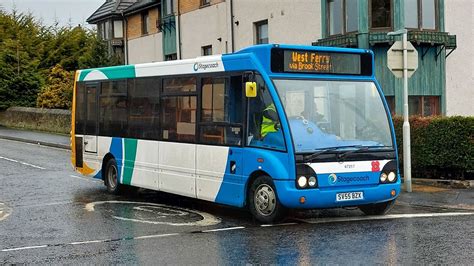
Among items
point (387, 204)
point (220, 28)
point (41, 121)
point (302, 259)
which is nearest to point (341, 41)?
point (220, 28)

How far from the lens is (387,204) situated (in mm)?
10852

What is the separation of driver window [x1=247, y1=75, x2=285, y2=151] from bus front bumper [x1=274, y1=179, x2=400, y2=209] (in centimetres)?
60

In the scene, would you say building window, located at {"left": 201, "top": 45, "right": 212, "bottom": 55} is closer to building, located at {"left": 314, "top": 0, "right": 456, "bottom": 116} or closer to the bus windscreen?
building, located at {"left": 314, "top": 0, "right": 456, "bottom": 116}

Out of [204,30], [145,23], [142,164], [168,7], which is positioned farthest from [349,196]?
[145,23]

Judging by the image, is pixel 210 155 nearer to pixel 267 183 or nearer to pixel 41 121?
pixel 267 183

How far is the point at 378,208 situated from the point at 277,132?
2.38m

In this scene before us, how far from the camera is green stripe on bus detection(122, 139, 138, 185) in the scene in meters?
13.3

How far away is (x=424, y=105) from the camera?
72.3 feet

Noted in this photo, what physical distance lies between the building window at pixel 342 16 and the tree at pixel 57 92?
19.9m

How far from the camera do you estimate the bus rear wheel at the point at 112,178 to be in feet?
45.9

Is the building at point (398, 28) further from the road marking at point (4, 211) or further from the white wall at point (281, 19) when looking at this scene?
the road marking at point (4, 211)

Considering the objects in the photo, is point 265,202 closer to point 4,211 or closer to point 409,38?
point 4,211

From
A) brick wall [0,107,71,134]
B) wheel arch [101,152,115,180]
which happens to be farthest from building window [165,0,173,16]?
wheel arch [101,152,115,180]

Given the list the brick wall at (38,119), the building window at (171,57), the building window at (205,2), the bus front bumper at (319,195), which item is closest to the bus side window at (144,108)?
the bus front bumper at (319,195)
